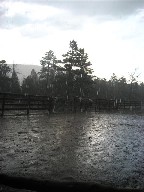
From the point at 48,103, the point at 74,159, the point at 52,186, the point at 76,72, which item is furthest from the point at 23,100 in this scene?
the point at 76,72

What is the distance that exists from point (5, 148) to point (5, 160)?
1234 mm

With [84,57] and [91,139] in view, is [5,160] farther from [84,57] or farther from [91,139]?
[84,57]

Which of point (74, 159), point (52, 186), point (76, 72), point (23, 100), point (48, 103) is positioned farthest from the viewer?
point (76, 72)

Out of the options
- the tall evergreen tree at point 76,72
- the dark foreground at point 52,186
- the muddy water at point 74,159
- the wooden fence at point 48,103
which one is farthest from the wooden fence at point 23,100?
the tall evergreen tree at point 76,72

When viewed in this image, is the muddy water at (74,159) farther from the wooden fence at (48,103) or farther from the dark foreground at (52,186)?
the wooden fence at (48,103)

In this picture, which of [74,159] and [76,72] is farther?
[76,72]

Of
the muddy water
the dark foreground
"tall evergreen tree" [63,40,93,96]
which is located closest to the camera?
the dark foreground

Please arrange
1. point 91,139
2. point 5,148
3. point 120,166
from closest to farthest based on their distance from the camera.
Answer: point 120,166 < point 5,148 < point 91,139

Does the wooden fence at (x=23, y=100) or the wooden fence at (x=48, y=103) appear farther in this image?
the wooden fence at (x=48, y=103)

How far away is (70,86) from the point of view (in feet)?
167

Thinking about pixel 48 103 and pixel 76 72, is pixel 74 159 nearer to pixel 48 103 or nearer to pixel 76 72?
pixel 48 103

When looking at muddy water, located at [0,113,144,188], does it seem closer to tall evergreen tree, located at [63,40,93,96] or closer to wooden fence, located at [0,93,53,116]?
wooden fence, located at [0,93,53,116]

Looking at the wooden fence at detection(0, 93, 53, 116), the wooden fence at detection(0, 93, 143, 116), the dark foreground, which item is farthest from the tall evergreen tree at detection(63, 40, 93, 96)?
the dark foreground

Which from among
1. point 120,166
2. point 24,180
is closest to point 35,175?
point 24,180
